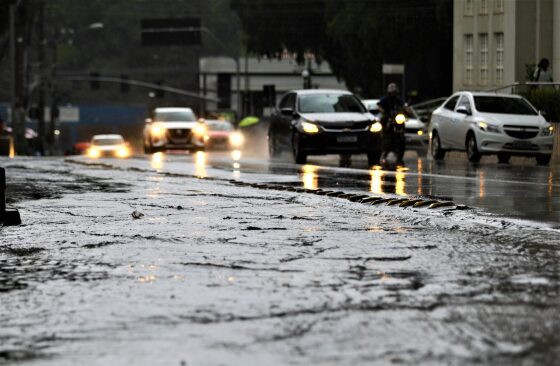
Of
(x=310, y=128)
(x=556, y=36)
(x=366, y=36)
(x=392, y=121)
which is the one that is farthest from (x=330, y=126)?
(x=366, y=36)

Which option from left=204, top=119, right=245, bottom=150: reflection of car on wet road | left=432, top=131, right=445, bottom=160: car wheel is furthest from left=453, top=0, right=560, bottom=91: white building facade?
left=432, top=131, right=445, bottom=160: car wheel

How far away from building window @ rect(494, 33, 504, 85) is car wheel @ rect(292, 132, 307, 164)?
2557 centimetres

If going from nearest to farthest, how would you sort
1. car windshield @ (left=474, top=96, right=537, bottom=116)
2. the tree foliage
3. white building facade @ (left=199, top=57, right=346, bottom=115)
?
car windshield @ (left=474, top=96, right=537, bottom=116)
the tree foliage
white building facade @ (left=199, top=57, right=346, bottom=115)

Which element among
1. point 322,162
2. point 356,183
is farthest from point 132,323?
point 322,162

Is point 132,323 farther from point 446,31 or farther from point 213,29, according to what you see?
point 213,29

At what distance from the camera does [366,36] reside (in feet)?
232

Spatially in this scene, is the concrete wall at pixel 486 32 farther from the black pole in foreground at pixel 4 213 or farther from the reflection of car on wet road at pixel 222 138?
the black pole in foreground at pixel 4 213

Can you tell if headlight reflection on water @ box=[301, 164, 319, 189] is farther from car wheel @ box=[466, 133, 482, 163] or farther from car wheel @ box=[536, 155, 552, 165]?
car wheel @ box=[536, 155, 552, 165]

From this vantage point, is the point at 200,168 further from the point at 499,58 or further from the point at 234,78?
the point at 234,78

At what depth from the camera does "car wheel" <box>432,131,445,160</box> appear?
35.3 meters

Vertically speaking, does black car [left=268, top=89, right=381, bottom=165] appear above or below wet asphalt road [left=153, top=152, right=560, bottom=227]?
above

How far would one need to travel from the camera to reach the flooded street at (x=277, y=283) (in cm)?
747

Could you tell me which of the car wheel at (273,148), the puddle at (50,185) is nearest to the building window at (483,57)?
the car wheel at (273,148)

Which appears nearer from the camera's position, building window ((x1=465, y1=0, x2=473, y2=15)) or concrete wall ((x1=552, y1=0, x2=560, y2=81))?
concrete wall ((x1=552, y1=0, x2=560, y2=81))
